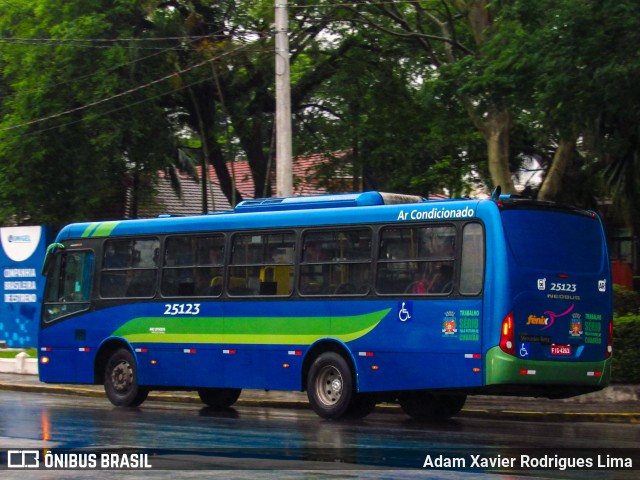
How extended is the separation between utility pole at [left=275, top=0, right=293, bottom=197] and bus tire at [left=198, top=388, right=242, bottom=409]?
3.67 metres

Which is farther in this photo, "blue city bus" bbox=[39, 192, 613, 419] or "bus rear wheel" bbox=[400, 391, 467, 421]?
"bus rear wheel" bbox=[400, 391, 467, 421]

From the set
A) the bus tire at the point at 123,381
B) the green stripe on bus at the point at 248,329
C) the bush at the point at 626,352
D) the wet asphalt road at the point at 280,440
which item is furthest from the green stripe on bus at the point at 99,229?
the bush at the point at 626,352

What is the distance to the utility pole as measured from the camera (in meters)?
20.9

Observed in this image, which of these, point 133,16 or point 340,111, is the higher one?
point 133,16

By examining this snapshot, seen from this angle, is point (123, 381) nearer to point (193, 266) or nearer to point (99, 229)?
point (193, 266)

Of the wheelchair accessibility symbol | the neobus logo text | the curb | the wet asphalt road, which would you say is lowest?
the curb

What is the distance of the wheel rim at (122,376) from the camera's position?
19.4 m

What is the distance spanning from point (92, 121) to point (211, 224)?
11.3 m

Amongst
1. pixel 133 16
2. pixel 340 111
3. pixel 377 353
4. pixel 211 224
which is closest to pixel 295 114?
pixel 340 111

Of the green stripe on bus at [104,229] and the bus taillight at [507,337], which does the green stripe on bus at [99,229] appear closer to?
the green stripe on bus at [104,229]

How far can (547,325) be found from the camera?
1505 centimetres

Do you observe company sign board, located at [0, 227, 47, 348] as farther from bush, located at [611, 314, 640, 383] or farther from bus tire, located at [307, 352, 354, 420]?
bush, located at [611, 314, 640, 383]

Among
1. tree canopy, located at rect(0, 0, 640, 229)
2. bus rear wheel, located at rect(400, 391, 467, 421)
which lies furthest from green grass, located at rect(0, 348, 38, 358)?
bus rear wheel, located at rect(400, 391, 467, 421)

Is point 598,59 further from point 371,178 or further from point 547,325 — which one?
point 371,178
